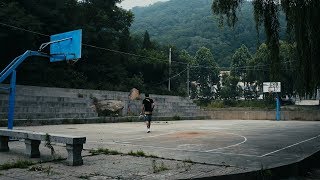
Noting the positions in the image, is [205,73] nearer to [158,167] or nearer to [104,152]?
[104,152]

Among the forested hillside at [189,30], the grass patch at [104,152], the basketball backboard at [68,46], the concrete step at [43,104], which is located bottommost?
the grass patch at [104,152]

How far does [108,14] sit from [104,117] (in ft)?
66.3

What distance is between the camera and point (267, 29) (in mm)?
8805

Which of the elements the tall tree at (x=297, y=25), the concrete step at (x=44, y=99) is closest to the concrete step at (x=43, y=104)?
the concrete step at (x=44, y=99)

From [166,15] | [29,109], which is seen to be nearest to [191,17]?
[166,15]

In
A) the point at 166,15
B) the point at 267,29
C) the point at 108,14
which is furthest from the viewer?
the point at 166,15

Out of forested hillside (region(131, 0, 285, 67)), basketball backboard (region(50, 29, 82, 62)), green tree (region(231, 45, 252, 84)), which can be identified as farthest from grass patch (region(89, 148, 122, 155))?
green tree (region(231, 45, 252, 84))

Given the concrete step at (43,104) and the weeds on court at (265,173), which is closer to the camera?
the weeds on court at (265,173)

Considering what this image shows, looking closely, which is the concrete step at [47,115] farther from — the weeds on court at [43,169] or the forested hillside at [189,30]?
the forested hillside at [189,30]

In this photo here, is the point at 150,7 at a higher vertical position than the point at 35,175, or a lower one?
higher

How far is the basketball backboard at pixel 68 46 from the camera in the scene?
17703mm

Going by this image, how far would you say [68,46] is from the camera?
1808cm

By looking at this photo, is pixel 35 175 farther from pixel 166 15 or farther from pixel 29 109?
pixel 166 15

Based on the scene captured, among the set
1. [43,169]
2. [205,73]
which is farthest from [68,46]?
[205,73]
